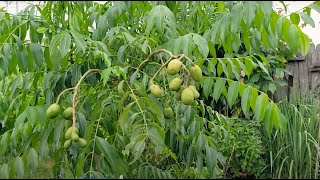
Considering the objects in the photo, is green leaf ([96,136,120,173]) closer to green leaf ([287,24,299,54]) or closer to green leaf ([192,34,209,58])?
green leaf ([192,34,209,58])

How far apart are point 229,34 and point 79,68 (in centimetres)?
74

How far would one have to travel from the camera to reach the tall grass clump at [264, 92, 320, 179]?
4.33 m

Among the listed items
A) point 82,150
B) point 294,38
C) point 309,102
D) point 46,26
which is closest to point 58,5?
point 46,26

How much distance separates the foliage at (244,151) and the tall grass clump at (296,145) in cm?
9

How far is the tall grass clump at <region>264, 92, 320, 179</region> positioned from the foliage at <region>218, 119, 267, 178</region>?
0.09 meters

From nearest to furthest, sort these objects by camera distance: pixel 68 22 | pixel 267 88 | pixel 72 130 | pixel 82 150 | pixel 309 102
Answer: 1. pixel 72 130
2. pixel 82 150
3. pixel 68 22
4. pixel 309 102
5. pixel 267 88

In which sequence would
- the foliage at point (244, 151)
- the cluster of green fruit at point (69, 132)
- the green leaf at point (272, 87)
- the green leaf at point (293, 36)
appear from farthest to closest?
1. the green leaf at point (272, 87)
2. the foliage at point (244, 151)
3. the green leaf at point (293, 36)
4. the cluster of green fruit at point (69, 132)

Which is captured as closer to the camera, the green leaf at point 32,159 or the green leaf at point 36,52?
the green leaf at point 32,159

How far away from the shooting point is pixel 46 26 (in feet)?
8.21

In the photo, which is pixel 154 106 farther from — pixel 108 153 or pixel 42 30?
pixel 42 30

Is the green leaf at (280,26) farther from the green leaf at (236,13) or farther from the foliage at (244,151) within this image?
the foliage at (244,151)

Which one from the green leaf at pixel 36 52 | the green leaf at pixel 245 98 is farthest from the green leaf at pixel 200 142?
the green leaf at pixel 36 52

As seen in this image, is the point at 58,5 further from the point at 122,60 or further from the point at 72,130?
the point at 72,130

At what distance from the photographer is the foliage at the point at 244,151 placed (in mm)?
4539
